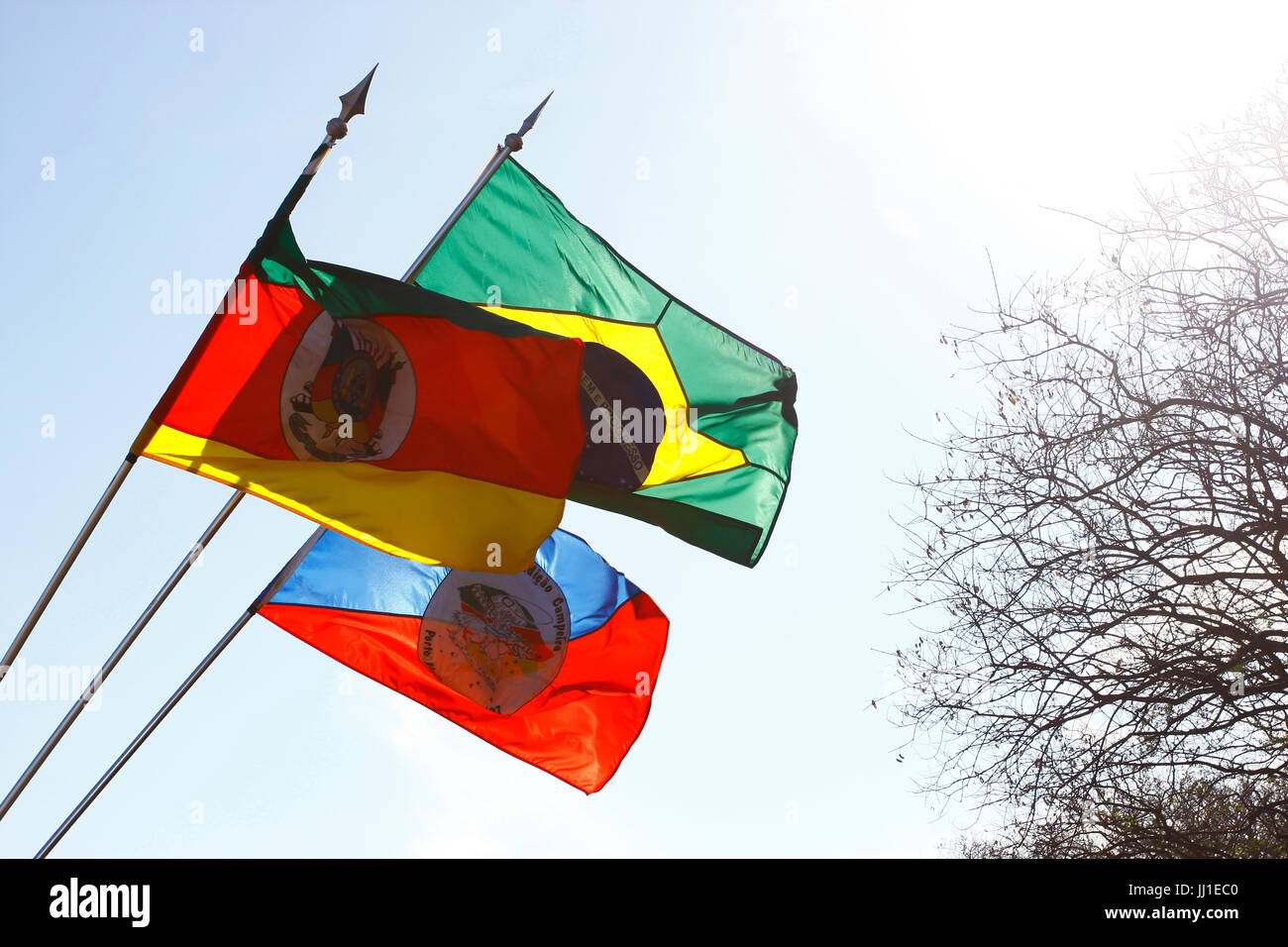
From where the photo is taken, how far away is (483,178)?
935 cm

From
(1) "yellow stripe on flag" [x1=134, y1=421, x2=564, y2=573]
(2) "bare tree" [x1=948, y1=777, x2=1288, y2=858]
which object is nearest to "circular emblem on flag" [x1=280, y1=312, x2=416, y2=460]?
(1) "yellow stripe on flag" [x1=134, y1=421, x2=564, y2=573]

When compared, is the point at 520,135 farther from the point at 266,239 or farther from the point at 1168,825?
the point at 1168,825

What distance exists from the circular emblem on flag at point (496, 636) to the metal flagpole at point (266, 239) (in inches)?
113

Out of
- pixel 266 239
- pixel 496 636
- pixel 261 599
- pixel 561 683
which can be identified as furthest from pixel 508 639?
pixel 266 239

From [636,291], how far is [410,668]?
3.90 m

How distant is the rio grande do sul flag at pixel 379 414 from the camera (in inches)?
259

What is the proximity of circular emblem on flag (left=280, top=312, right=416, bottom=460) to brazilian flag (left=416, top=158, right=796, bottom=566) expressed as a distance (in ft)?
6.63

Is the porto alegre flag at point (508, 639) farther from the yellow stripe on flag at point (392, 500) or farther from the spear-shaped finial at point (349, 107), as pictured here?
the spear-shaped finial at point (349, 107)

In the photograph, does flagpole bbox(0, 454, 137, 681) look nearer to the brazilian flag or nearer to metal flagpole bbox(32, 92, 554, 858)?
metal flagpole bbox(32, 92, 554, 858)

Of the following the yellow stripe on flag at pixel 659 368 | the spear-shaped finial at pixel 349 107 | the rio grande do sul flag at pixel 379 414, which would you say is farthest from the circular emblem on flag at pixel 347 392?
the yellow stripe on flag at pixel 659 368

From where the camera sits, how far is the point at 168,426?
643 centimetres

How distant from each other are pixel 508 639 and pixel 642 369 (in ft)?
8.77

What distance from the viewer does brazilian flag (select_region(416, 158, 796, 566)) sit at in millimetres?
9297

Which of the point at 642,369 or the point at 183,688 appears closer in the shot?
the point at 183,688
